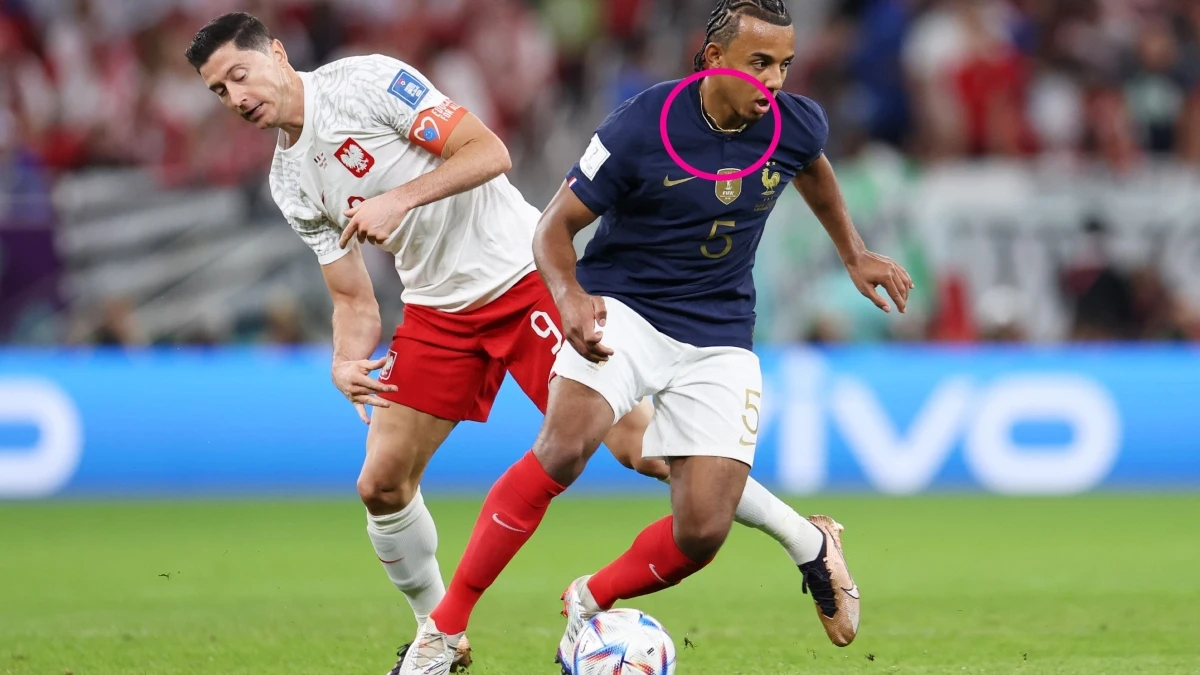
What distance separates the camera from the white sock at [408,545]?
18.7 ft

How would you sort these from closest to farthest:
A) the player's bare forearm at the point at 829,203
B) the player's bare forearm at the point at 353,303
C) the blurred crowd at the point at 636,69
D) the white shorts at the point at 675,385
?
A: the white shorts at the point at 675,385 < the player's bare forearm at the point at 829,203 < the player's bare forearm at the point at 353,303 < the blurred crowd at the point at 636,69

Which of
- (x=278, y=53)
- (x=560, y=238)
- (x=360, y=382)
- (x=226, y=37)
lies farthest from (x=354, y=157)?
(x=560, y=238)

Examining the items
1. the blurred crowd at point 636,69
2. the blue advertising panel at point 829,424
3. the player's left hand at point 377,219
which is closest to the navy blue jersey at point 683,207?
the player's left hand at point 377,219

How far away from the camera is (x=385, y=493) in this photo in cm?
559

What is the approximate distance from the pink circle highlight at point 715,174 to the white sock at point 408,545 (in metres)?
1.54

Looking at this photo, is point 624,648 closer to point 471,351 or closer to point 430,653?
point 430,653

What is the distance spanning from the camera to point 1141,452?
11781 mm

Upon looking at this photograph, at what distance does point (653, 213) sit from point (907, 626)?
2.32 metres

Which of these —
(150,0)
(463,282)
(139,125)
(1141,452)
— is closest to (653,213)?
(463,282)

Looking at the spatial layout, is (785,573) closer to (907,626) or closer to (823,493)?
(907,626)

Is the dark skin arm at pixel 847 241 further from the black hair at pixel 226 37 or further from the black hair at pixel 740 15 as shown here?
the black hair at pixel 226 37

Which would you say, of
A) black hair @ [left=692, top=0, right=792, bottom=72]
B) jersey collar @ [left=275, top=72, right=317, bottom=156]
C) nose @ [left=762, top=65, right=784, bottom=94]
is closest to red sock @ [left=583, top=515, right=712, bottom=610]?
nose @ [left=762, top=65, right=784, bottom=94]

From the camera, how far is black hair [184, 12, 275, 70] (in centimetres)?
548

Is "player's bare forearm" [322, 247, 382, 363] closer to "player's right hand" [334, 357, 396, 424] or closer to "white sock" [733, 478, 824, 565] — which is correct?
"player's right hand" [334, 357, 396, 424]
